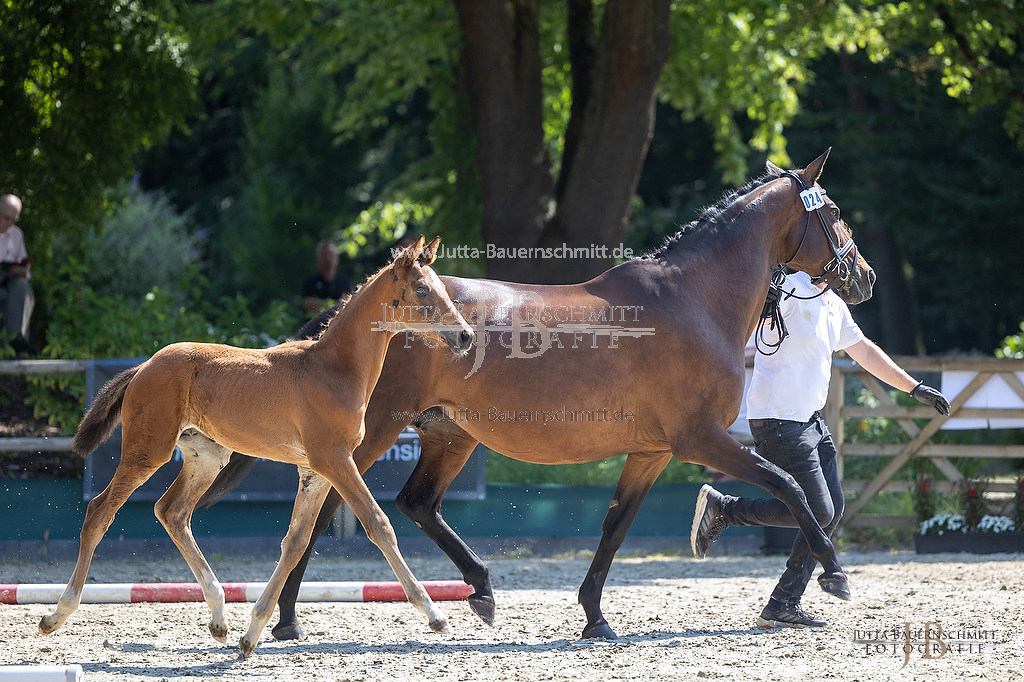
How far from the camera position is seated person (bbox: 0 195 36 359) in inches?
359

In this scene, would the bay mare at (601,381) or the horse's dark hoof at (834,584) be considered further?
the bay mare at (601,381)

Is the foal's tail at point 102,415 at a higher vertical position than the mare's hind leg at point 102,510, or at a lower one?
higher

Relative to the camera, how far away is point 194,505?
17.0 feet

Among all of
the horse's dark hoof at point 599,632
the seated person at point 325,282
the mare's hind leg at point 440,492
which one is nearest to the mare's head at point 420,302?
the mare's hind leg at point 440,492

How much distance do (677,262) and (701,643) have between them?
1983mm

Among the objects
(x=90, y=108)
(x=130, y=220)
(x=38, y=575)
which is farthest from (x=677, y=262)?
(x=130, y=220)

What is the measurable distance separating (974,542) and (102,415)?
687cm

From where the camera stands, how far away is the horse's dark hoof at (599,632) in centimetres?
543

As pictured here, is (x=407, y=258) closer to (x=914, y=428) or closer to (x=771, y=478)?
(x=771, y=478)

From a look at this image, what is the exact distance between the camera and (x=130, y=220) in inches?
728

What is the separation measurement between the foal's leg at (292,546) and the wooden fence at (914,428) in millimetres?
5417

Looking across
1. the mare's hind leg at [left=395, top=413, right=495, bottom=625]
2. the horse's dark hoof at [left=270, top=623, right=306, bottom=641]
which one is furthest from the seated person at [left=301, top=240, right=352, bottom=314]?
the horse's dark hoof at [left=270, top=623, right=306, bottom=641]

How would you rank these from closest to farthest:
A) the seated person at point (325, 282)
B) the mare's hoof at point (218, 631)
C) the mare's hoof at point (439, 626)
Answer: the mare's hoof at point (439, 626) → the mare's hoof at point (218, 631) → the seated person at point (325, 282)

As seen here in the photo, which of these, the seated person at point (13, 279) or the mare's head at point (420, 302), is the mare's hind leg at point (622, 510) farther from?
the seated person at point (13, 279)
